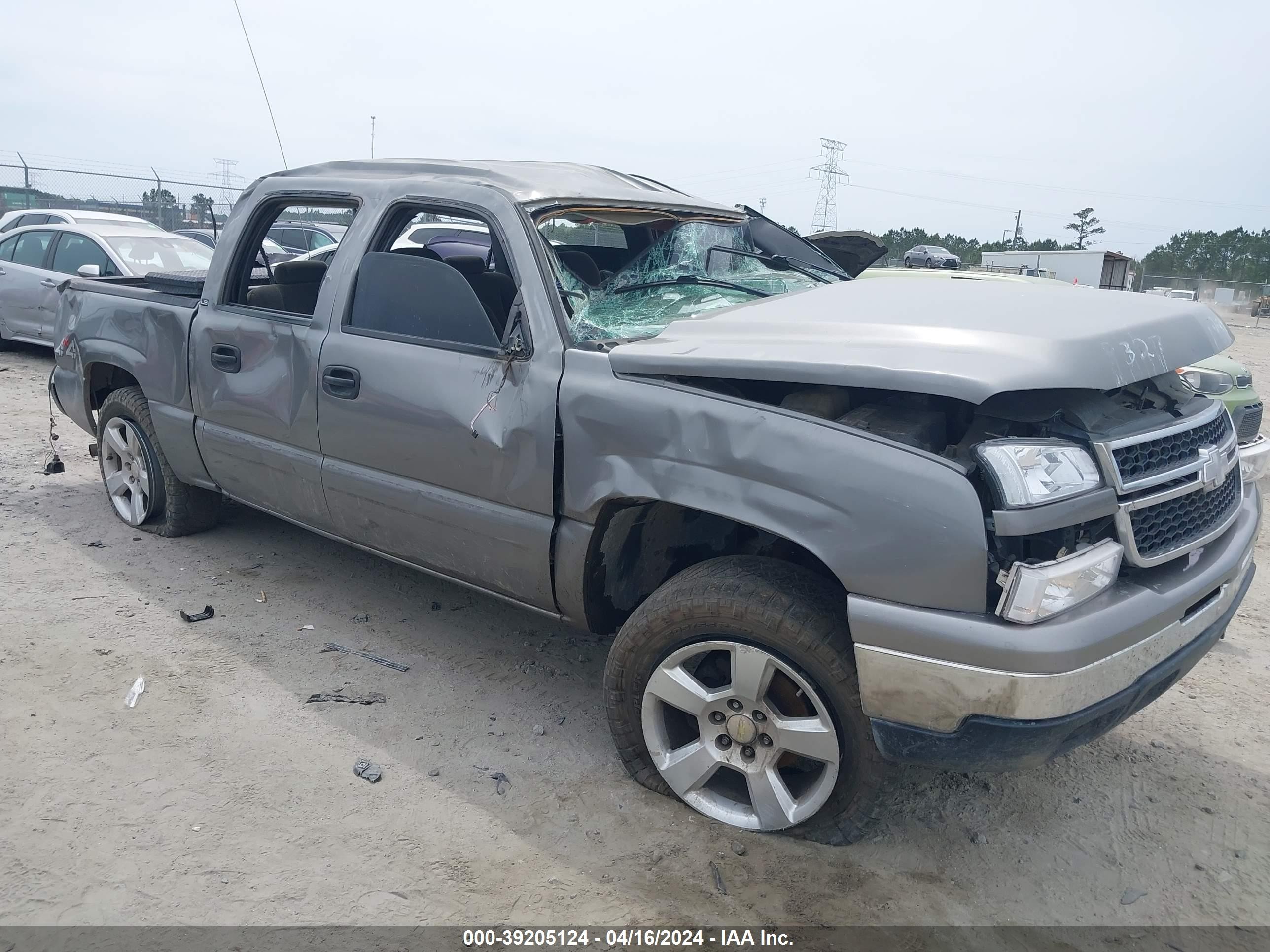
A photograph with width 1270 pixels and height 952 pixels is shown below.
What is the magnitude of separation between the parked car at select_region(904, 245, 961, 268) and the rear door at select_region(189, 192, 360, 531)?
33.5 meters

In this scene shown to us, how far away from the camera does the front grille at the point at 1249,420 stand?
6141mm

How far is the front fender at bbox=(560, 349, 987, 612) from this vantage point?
220 cm

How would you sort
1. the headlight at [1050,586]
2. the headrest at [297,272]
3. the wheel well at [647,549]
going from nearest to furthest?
the headlight at [1050,586]
the wheel well at [647,549]
the headrest at [297,272]

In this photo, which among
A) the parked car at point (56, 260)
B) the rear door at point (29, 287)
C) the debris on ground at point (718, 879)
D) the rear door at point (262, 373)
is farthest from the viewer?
the rear door at point (29, 287)

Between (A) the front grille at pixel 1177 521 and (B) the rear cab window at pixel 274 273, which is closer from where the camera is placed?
(A) the front grille at pixel 1177 521

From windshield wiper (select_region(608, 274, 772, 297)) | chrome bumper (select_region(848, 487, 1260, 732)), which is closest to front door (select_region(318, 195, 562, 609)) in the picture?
windshield wiper (select_region(608, 274, 772, 297))

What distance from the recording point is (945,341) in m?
2.38

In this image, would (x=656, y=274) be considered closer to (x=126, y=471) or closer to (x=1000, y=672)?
(x=1000, y=672)

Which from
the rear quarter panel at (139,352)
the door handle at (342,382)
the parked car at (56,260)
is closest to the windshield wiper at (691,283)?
the door handle at (342,382)

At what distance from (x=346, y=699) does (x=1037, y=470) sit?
2545mm

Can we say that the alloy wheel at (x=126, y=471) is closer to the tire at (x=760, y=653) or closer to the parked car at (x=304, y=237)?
the tire at (x=760, y=653)

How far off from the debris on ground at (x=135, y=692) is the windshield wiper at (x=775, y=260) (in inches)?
111

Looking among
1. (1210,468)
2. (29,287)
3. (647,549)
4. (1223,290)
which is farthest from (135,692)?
(1223,290)

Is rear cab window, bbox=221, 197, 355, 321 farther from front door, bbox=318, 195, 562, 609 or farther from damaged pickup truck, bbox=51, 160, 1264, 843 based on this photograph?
front door, bbox=318, 195, 562, 609
